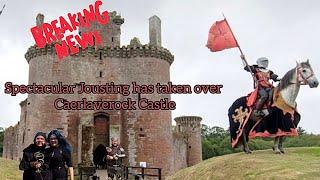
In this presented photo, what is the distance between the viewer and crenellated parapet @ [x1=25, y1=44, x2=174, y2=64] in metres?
39.4

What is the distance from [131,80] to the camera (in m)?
39.4

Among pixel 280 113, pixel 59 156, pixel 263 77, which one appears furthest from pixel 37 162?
pixel 263 77

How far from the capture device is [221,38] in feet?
50.1

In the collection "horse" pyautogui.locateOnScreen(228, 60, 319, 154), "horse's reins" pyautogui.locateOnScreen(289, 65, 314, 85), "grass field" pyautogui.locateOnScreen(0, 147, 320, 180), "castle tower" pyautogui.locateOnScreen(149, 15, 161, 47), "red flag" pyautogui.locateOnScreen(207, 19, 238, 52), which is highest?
"castle tower" pyautogui.locateOnScreen(149, 15, 161, 47)

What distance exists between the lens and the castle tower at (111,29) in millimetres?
43188

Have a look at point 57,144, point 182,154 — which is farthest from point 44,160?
point 182,154

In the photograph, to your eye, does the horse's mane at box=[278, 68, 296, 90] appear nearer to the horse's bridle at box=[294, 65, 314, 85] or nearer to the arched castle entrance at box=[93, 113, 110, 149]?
the horse's bridle at box=[294, 65, 314, 85]

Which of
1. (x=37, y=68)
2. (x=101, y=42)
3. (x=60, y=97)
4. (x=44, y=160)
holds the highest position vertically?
(x=101, y=42)

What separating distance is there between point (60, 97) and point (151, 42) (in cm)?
856

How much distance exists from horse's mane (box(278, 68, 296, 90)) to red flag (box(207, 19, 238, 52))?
2.03 meters

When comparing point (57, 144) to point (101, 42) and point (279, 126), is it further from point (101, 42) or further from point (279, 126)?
point (101, 42)

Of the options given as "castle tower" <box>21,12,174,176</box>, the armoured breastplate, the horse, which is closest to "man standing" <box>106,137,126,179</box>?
the horse

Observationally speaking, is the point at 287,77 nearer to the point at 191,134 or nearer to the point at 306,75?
the point at 306,75

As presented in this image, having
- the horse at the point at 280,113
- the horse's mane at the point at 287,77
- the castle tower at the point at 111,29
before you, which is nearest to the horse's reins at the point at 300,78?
the horse at the point at 280,113
